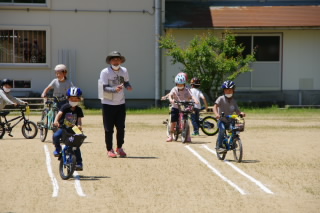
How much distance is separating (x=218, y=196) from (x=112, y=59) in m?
5.17

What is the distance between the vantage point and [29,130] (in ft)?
59.6

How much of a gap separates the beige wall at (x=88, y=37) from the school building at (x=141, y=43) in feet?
0.14

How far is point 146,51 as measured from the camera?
32.2 m

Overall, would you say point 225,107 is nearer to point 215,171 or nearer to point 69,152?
point 215,171

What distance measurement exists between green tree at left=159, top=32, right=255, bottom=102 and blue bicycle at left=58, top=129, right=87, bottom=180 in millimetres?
18345

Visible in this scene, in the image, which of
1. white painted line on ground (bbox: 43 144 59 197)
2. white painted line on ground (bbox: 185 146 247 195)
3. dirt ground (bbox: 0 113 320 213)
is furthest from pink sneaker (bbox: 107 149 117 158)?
white painted line on ground (bbox: 185 146 247 195)

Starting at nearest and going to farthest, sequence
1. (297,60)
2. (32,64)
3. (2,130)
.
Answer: (2,130) → (32,64) → (297,60)

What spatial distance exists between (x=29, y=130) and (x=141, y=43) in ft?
48.0

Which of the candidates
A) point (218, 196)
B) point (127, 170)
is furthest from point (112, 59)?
point (218, 196)

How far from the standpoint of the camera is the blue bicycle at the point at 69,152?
38.1 ft

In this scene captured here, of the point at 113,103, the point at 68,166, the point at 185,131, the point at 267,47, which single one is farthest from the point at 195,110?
the point at 267,47

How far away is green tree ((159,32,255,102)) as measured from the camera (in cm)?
2989

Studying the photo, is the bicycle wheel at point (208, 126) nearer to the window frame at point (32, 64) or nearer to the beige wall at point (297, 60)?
the beige wall at point (297, 60)

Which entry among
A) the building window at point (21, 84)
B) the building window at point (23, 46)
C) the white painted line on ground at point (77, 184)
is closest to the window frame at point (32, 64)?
the building window at point (23, 46)
